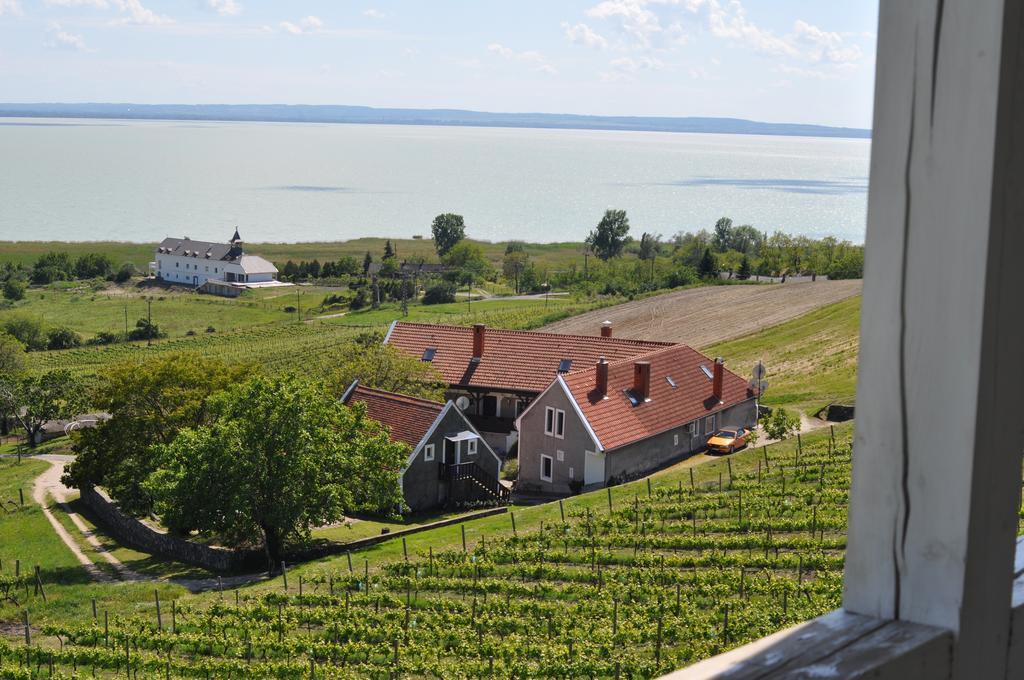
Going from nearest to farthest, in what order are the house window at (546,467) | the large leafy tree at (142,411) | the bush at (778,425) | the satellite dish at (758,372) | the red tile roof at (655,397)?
the large leafy tree at (142,411) → the bush at (778,425) → the red tile roof at (655,397) → the house window at (546,467) → the satellite dish at (758,372)

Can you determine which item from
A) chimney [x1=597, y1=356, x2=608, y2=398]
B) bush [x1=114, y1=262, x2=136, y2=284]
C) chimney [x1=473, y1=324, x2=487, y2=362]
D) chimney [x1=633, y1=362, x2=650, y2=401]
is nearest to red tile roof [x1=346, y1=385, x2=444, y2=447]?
chimney [x1=597, y1=356, x2=608, y2=398]

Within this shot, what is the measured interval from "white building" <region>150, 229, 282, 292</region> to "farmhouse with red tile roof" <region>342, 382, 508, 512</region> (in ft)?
293

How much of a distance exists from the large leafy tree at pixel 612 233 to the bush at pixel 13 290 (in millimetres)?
68367

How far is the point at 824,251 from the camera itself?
10244cm

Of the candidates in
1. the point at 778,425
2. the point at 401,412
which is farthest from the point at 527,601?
the point at 401,412

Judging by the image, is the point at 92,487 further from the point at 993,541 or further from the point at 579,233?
the point at 579,233

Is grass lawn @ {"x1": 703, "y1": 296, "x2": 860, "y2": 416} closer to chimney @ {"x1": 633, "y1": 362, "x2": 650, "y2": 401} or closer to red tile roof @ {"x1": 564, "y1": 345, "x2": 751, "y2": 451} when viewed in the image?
red tile roof @ {"x1": 564, "y1": 345, "x2": 751, "y2": 451}

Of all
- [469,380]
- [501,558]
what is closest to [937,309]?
[501,558]

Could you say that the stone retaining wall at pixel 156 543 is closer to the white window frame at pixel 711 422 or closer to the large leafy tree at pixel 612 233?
the white window frame at pixel 711 422

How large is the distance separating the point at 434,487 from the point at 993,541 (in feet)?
117

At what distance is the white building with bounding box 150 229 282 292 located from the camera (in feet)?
414

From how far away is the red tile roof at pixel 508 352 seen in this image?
46.6m

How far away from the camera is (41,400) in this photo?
58.2 meters

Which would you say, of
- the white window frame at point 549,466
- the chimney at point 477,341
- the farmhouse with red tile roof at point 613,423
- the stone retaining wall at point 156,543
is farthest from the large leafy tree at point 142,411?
the chimney at point 477,341
